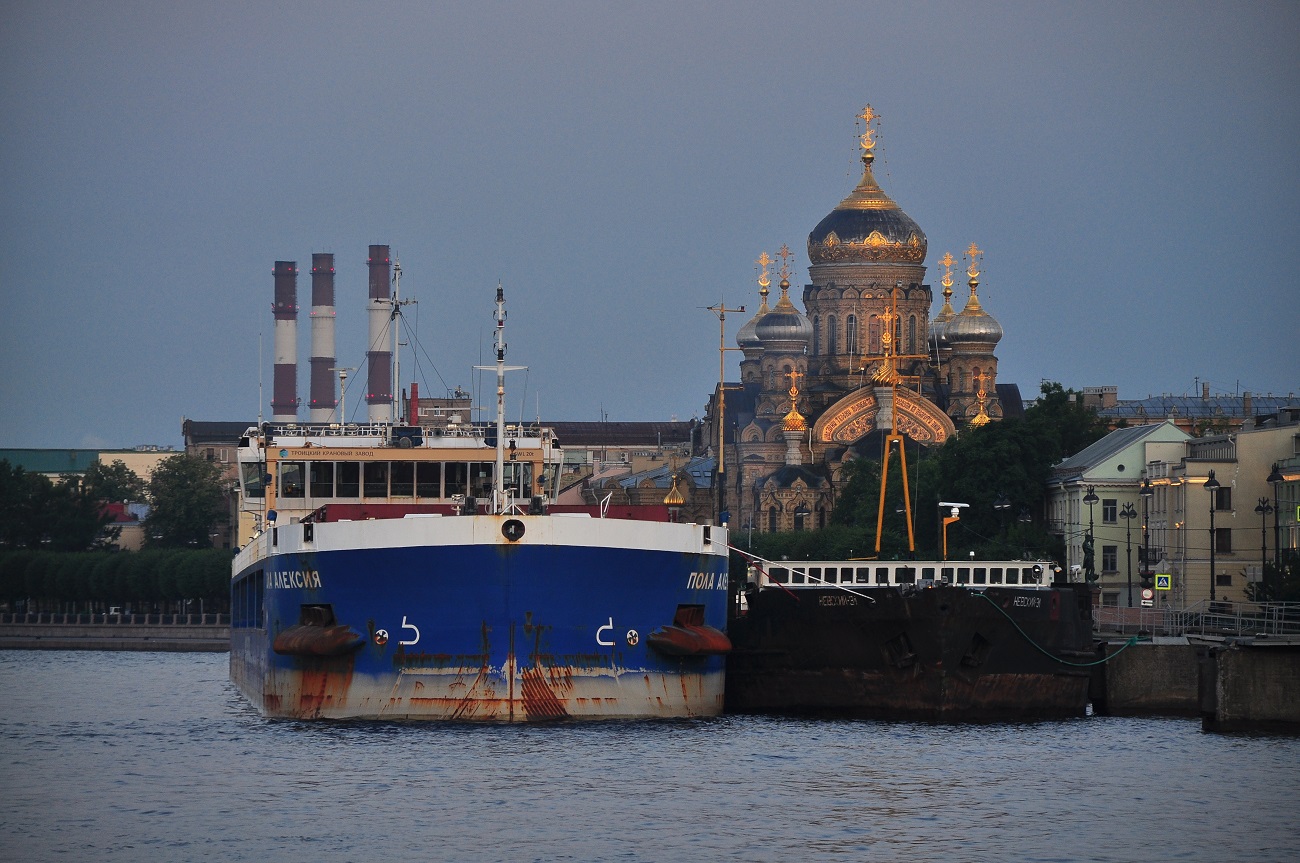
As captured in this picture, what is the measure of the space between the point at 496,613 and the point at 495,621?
0.15m

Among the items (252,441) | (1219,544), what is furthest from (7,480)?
(252,441)

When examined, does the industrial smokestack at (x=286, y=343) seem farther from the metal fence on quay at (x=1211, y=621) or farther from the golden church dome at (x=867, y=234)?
the metal fence on quay at (x=1211, y=621)

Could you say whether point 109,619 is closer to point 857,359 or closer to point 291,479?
point 857,359

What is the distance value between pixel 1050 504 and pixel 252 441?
62.8 m

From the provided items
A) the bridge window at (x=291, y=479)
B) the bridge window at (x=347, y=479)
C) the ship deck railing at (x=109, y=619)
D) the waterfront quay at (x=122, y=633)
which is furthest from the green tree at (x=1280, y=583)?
the ship deck railing at (x=109, y=619)

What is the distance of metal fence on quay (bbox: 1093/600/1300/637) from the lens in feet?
203

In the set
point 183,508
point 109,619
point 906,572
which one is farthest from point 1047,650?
point 183,508

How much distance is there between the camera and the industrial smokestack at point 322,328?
180 m

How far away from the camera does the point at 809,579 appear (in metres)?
58.3

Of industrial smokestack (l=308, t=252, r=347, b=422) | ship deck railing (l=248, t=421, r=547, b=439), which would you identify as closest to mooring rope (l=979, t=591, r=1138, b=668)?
ship deck railing (l=248, t=421, r=547, b=439)

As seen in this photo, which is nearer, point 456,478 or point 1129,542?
point 456,478

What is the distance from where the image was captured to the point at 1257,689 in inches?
2064

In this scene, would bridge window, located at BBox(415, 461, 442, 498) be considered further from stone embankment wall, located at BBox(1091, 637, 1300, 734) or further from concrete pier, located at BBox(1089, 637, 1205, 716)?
stone embankment wall, located at BBox(1091, 637, 1300, 734)

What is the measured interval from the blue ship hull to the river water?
69 centimetres
